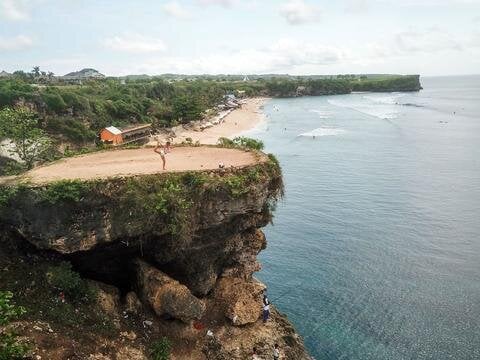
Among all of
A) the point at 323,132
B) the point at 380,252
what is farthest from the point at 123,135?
the point at 323,132

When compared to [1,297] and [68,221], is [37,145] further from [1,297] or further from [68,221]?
[1,297]

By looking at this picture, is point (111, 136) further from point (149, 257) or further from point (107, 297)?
point (107, 297)

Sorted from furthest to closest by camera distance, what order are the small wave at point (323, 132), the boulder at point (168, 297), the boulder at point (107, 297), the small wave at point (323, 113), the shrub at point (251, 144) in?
the small wave at point (323, 113)
the small wave at point (323, 132)
the shrub at point (251, 144)
the boulder at point (168, 297)
the boulder at point (107, 297)

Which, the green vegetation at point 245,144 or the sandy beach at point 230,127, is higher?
the green vegetation at point 245,144

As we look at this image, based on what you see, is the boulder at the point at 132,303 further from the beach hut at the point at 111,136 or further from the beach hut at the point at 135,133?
the beach hut at the point at 135,133

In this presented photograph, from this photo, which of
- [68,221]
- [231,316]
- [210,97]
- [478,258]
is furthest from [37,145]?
[210,97]

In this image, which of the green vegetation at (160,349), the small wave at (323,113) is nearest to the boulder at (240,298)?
the green vegetation at (160,349)
